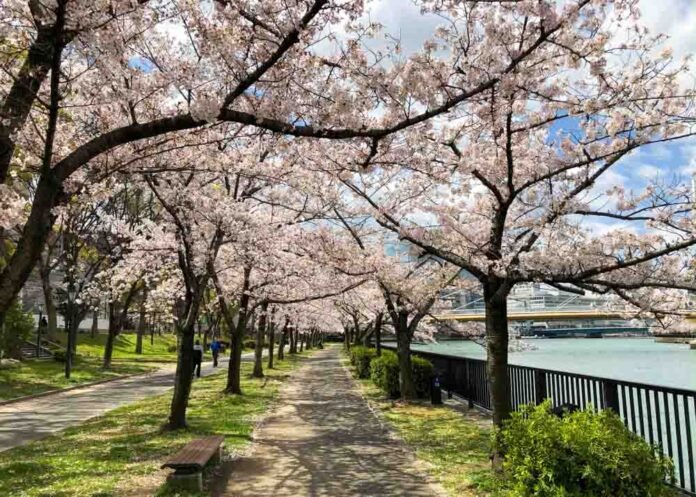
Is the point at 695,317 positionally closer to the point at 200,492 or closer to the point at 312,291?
the point at 200,492

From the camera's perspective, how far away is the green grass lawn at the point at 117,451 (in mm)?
6164

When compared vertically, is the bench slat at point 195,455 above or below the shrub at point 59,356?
above

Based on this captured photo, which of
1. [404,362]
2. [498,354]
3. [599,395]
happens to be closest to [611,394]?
[599,395]

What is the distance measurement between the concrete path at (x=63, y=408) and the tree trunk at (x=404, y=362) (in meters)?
7.47

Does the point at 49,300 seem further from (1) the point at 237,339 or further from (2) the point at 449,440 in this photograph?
(2) the point at 449,440

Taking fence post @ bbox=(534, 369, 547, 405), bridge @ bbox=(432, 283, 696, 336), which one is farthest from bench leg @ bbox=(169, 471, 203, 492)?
fence post @ bbox=(534, 369, 547, 405)

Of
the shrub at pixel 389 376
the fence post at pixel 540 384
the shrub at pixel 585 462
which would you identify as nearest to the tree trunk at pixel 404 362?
the shrub at pixel 389 376

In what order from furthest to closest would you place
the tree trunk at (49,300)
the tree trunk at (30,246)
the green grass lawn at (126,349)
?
1. the green grass lawn at (126,349)
2. the tree trunk at (49,300)
3. the tree trunk at (30,246)

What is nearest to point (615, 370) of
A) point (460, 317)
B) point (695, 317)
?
point (460, 317)

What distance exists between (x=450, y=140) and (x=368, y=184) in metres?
2.99

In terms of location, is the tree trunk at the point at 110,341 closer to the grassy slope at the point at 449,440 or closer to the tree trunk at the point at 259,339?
the tree trunk at the point at 259,339

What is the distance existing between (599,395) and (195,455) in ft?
17.0

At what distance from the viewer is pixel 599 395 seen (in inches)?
276

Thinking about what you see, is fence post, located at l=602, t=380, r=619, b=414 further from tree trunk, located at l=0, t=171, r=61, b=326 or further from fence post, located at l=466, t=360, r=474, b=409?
tree trunk, located at l=0, t=171, r=61, b=326
